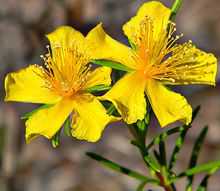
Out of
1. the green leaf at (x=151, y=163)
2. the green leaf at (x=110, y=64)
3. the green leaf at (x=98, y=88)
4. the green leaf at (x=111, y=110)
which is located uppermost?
the green leaf at (x=110, y=64)

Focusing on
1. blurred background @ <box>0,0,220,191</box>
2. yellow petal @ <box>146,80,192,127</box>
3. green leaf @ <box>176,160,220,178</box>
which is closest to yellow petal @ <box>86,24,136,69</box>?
yellow petal @ <box>146,80,192,127</box>

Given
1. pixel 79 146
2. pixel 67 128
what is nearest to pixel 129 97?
pixel 67 128

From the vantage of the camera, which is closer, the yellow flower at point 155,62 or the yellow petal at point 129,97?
the yellow petal at point 129,97

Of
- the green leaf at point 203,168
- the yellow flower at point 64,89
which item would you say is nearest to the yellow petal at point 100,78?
the yellow flower at point 64,89

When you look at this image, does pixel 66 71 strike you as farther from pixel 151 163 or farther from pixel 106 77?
pixel 151 163

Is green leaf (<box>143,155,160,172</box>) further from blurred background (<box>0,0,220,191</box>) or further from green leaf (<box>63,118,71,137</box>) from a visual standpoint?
blurred background (<box>0,0,220,191</box>)

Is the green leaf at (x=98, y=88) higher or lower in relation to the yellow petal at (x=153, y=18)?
lower

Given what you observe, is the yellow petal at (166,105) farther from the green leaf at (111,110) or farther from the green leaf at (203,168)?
the green leaf at (203,168)
